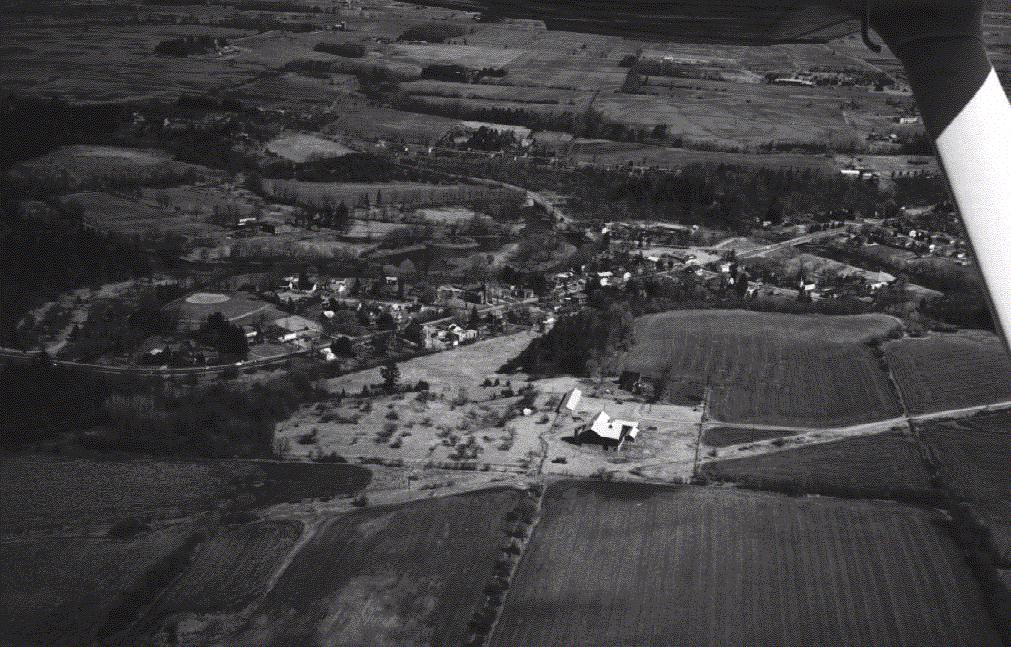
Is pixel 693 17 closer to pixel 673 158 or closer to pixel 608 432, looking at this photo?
pixel 608 432

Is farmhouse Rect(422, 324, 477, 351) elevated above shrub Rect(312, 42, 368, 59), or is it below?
below

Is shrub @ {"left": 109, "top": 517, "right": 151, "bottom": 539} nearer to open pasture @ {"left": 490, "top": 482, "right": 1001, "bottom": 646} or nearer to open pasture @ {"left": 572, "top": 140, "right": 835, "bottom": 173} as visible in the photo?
open pasture @ {"left": 490, "top": 482, "right": 1001, "bottom": 646}

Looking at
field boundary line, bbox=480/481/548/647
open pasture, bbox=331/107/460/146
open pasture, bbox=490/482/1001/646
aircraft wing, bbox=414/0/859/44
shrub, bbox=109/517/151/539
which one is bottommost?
shrub, bbox=109/517/151/539

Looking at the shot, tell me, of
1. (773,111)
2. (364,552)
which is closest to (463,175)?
(773,111)

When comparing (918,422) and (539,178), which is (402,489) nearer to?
(918,422)

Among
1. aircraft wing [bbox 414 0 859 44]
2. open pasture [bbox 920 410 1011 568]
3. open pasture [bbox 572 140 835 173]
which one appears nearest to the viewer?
aircraft wing [bbox 414 0 859 44]

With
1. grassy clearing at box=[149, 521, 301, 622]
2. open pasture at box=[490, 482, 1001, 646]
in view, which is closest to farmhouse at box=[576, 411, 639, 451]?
open pasture at box=[490, 482, 1001, 646]

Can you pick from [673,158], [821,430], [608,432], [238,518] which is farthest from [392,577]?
[673,158]

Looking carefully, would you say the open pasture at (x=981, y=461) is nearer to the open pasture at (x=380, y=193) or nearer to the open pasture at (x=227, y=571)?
the open pasture at (x=227, y=571)
